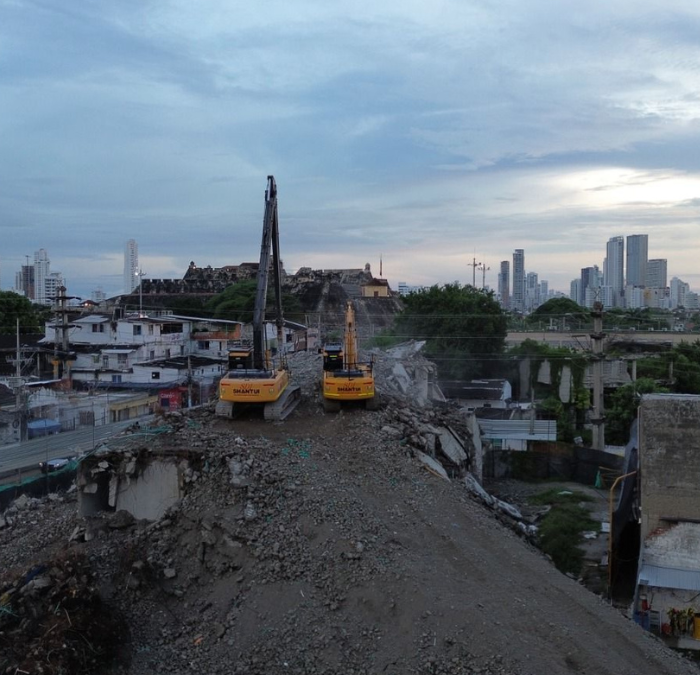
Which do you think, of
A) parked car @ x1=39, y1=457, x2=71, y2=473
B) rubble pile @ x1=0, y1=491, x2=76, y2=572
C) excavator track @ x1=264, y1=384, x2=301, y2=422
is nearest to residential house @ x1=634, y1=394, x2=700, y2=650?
excavator track @ x1=264, y1=384, x2=301, y2=422

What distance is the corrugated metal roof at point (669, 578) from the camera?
370 inches

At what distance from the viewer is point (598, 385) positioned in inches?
786

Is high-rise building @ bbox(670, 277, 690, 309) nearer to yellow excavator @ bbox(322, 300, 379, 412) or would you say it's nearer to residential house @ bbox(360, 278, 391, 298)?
residential house @ bbox(360, 278, 391, 298)

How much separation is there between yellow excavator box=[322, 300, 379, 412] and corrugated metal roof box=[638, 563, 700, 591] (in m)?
5.07

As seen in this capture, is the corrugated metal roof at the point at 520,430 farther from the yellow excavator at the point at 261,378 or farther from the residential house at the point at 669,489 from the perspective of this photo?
the residential house at the point at 669,489

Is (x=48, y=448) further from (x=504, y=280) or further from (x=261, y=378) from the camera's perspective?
(x=504, y=280)

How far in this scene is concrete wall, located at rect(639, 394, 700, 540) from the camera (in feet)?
34.7

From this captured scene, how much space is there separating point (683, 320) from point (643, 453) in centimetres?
4971

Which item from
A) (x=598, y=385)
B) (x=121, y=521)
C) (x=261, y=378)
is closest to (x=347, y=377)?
(x=261, y=378)

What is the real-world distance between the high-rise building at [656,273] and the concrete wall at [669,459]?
93797mm

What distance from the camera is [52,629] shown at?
675 centimetres

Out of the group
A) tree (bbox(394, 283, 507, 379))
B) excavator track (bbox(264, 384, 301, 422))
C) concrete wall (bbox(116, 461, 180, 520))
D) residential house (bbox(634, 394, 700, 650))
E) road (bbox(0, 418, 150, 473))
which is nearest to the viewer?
concrete wall (bbox(116, 461, 180, 520))

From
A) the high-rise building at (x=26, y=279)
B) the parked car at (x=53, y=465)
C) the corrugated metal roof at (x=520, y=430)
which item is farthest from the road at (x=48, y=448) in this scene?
the high-rise building at (x=26, y=279)

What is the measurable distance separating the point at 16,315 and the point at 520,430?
29.3 metres
